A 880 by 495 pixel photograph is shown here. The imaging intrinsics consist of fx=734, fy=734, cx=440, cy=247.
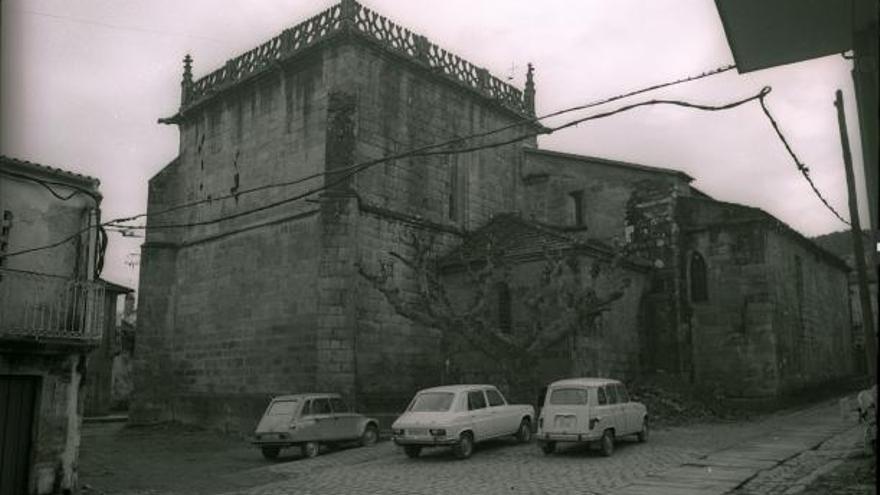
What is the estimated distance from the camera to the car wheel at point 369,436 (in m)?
19.3

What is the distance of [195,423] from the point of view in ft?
82.1

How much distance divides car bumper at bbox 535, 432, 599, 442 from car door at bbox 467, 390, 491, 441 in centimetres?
136

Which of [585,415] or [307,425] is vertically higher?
[585,415]

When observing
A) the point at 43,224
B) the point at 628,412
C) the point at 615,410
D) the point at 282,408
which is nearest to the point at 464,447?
the point at 615,410

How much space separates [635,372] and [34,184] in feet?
60.5

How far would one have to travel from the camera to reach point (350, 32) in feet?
75.0

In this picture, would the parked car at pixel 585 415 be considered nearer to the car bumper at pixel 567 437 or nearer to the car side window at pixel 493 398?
the car bumper at pixel 567 437

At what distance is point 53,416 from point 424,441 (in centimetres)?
722

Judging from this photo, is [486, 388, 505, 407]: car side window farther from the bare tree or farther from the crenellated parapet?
the crenellated parapet

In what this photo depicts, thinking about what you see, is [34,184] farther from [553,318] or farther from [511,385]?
[553,318]

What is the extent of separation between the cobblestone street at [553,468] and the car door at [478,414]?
0.47 meters

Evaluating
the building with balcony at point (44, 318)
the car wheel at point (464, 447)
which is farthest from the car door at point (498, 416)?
the building with balcony at point (44, 318)

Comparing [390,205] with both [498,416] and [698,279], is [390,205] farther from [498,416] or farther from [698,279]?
[698,279]

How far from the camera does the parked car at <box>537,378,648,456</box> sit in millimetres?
15469
